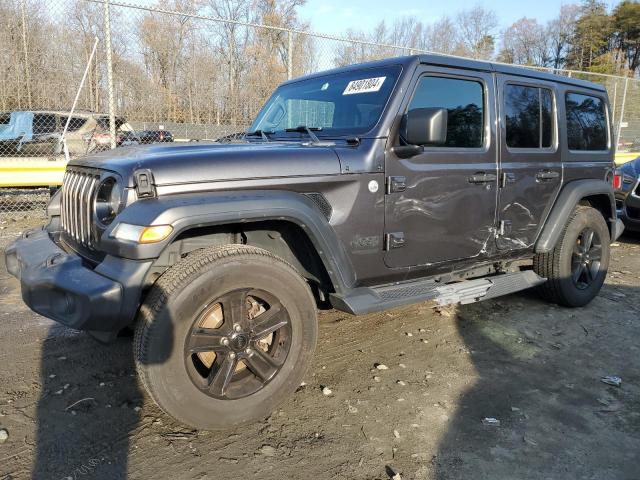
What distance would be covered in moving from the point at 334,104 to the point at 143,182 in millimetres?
1646

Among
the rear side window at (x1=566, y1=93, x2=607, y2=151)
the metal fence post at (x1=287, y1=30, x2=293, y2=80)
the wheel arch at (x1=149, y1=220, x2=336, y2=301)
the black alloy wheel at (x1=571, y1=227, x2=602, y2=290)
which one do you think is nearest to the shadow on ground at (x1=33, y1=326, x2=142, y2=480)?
the wheel arch at (x1=149, y1=220, x2=336, y2=301)

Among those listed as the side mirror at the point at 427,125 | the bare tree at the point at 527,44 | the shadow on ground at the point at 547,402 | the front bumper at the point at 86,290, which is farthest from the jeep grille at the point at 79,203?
the bare tree at the point at 527,44

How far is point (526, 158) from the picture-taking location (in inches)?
157

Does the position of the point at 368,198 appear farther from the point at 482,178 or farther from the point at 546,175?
the point at 546,175

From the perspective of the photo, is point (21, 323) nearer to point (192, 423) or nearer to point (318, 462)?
point (192, 423)

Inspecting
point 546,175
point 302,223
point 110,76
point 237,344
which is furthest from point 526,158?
point 110,76

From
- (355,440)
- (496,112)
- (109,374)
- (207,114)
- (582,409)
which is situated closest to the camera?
(355,440)

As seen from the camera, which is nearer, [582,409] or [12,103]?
[582,409]

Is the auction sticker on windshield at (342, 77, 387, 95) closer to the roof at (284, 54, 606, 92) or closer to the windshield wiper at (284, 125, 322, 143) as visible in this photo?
the roof at (284, 54, 606, 92)

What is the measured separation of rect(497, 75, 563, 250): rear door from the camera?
385cm

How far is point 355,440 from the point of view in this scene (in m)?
2.61

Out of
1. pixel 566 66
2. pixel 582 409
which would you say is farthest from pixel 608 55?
pixel 582 409

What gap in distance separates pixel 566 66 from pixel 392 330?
5752cm

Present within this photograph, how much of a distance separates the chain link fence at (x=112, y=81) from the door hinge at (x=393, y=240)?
4272 millimetres
